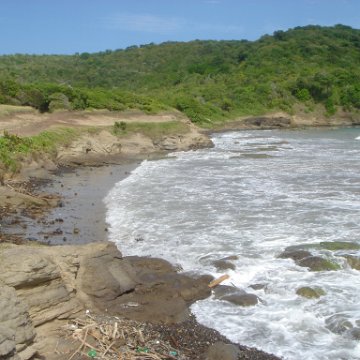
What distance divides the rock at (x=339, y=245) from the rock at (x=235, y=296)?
3717 millimetres

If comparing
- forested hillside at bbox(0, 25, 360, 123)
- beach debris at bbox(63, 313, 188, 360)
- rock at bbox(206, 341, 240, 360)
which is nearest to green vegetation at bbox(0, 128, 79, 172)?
forested hillside at bbox(0, 25, 360, 123)

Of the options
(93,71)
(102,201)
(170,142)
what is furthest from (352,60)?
(102,201)

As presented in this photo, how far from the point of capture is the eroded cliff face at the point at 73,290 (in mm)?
8055

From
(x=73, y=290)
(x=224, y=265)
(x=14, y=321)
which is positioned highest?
(x=14, y=321)

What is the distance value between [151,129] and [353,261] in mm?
27568

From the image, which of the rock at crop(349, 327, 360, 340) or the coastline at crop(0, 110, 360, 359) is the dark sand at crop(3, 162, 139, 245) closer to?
the coastline at crop(0, 110, 360, 359)

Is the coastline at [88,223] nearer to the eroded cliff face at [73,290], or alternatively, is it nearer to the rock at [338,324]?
the eroded cliff face at [73,290]

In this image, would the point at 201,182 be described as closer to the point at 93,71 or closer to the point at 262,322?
the point at 262,322

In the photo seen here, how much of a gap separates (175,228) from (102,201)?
4.91m

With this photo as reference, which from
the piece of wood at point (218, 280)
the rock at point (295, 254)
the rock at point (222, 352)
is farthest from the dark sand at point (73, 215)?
the rock at point (222, 352)

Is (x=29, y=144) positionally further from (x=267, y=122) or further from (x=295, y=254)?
(x=267, y=122)

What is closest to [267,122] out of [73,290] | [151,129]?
[151,129]

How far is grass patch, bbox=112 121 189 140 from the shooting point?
122ft

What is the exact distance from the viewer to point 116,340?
28.0 ft
